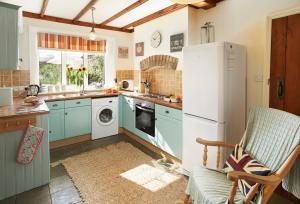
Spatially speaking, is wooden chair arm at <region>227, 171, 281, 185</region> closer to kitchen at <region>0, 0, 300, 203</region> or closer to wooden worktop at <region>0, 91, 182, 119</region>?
kitchen at <region>0, 0, 300, 203</region>

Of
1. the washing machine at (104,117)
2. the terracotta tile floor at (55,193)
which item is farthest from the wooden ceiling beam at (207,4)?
the terracotta tile floor at (55,193)

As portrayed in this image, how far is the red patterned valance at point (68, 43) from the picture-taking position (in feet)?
12.3

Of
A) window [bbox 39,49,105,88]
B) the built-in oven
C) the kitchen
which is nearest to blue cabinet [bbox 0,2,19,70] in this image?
the kitchen

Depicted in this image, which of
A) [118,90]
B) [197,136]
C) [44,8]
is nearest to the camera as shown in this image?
[197,136]

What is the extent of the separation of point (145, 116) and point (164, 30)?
1551mm

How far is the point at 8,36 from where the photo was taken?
2.46 m

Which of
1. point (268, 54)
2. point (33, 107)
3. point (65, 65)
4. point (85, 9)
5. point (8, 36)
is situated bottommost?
point (33, 107)

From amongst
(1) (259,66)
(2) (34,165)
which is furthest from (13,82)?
(1) (259,66)

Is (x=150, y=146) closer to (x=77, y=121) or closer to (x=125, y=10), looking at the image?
(x=77, y=121)

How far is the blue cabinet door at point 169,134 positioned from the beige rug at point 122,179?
Result: 0.98 ft

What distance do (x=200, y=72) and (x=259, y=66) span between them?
0.74 metres

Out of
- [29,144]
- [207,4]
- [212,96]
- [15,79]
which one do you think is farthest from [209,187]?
[15,79]

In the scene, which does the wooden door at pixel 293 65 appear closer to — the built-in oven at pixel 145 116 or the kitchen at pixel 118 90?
the kitchen at pixel 118 90

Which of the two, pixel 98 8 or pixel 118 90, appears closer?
pixel 98 8
